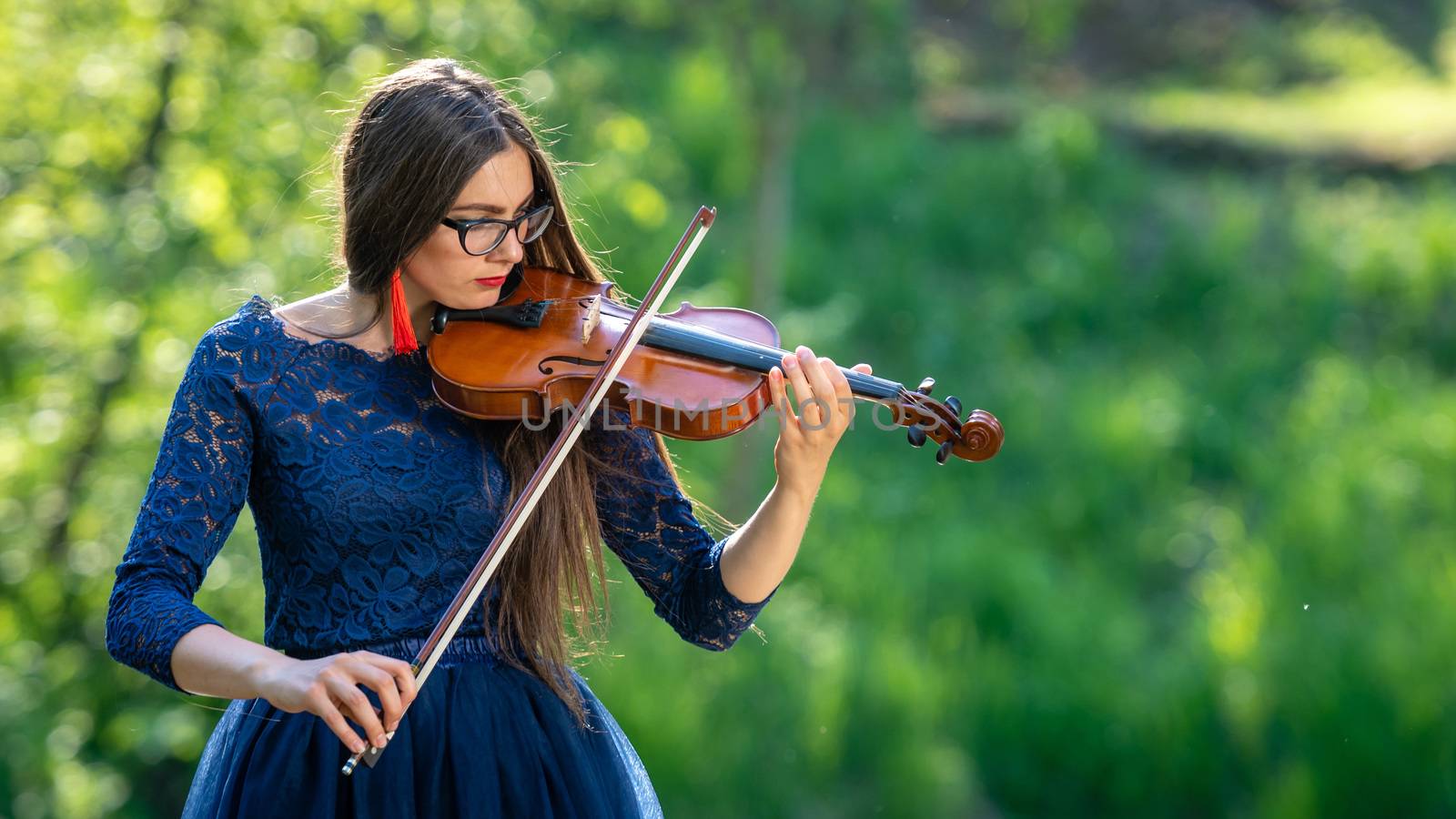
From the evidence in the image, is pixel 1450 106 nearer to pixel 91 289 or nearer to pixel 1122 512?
pixel 1122 512

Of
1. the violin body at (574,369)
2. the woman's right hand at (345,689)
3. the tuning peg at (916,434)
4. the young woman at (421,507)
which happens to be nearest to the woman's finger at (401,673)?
the woman's right hand at (345,689)

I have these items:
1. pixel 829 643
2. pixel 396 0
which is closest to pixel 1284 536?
pixel 829 643

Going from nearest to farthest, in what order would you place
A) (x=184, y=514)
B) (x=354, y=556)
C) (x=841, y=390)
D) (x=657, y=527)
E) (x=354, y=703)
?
(x=354, y=703) < (x=184, y=514) < (x=354, y=556) < (x=841, y=390) < (x=657, y=527)

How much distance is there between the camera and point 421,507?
182 cm

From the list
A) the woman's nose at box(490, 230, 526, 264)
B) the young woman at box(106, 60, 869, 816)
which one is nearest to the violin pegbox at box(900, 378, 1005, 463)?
the young woman at box(106, 60, 869, 816)

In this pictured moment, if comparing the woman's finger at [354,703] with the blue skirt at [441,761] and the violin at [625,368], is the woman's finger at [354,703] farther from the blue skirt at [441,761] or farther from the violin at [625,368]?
the violin at [625,368]

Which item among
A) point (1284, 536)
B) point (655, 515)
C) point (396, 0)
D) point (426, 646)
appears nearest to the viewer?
point (426, 646)

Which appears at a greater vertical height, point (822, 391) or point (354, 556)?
point (822, 391)

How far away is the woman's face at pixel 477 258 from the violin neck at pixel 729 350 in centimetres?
28

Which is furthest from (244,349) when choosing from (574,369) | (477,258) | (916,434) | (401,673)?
(916,434)

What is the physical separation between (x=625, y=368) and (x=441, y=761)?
0.57 m

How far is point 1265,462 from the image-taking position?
19.0 feet

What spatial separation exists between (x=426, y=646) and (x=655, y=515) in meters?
0.46

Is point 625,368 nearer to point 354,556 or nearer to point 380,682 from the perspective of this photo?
point 354,556
